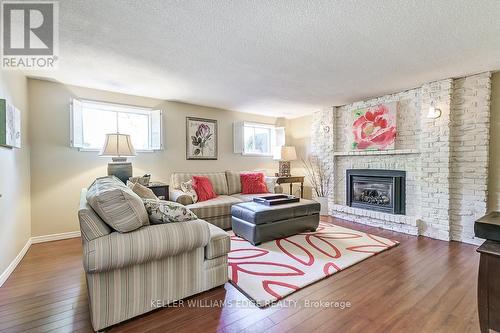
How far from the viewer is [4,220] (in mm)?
2211

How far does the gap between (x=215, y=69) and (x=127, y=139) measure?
163cm

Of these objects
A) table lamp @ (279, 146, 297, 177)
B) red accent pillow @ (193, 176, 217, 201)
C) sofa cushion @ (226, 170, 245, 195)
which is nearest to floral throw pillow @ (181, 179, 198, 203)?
red accent pillow @ (193, 176, 217, 201)

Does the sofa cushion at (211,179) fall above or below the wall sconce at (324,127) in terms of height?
below

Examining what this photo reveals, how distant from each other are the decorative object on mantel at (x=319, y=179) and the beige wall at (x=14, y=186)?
4.71 meters

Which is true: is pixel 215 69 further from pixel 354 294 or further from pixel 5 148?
pixel 354 294

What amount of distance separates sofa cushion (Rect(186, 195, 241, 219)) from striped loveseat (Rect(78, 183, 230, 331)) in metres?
1.52

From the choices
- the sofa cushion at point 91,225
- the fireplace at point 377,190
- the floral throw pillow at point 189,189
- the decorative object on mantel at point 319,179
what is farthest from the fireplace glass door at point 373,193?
the sofa cushion at point 91,225

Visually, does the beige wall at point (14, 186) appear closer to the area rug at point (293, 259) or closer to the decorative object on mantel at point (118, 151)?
the decorative object on mantel at point (118, 151)

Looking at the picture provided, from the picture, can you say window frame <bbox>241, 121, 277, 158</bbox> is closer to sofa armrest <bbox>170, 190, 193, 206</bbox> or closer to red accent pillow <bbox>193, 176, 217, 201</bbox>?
red accent pillow <bbox>193, 176, 217, 201</bbox>

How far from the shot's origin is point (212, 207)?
11.7ft

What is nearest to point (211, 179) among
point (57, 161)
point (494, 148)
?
point (57, 161)

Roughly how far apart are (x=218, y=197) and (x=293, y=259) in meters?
1.94

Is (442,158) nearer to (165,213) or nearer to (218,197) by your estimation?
(218,197)

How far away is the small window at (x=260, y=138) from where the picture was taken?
17.6ft
